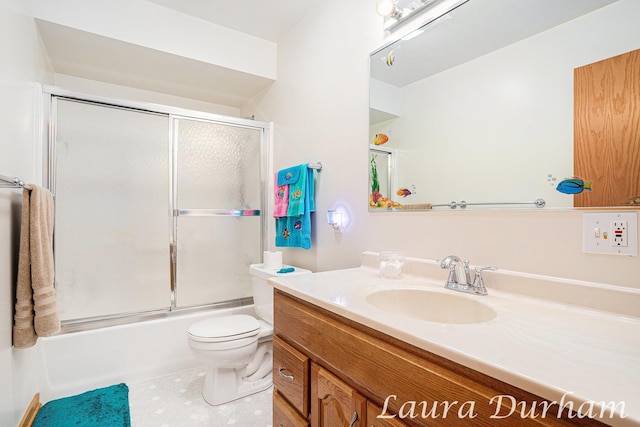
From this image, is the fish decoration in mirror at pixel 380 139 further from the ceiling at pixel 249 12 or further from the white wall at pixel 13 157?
the white wall at pixel 13 157

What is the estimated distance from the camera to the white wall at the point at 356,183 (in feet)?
3.11

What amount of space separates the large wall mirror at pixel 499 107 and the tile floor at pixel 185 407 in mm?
1303

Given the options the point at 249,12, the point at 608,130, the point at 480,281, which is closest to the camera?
the point at 608,130

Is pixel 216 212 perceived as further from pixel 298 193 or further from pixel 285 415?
pixel 285 415

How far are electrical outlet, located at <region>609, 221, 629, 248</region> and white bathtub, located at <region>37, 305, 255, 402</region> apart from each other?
2.28 metres

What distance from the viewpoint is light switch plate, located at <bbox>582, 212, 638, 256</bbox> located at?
32.5 inches

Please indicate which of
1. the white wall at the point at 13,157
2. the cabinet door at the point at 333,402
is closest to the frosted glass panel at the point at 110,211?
the white wall at the point at 13,157

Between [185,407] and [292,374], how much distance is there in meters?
1.02

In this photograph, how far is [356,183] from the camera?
5.73 feet

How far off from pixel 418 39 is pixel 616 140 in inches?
35.2

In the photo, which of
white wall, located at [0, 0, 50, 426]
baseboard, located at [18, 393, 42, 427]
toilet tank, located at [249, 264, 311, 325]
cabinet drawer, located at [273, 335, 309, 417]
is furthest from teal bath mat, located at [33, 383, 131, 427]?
cabinet drawer, located at [273, 335, 309, 417]

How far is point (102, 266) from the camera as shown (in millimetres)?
2014

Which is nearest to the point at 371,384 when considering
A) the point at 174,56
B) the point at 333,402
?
the point at 333,402

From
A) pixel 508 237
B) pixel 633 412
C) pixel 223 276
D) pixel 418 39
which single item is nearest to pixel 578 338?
pixel 633 412
